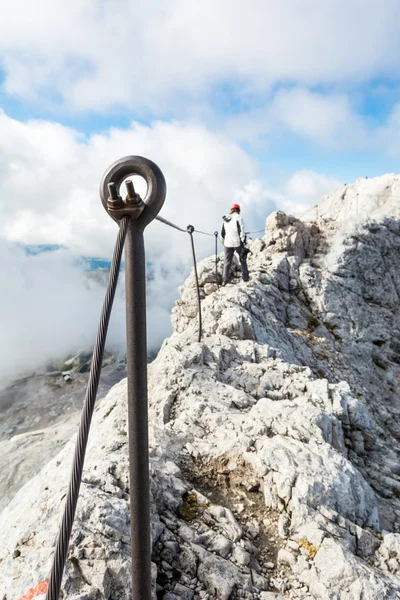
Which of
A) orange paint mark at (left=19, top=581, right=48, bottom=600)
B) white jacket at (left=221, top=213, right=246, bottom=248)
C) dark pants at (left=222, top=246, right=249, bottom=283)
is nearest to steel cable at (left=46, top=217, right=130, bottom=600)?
orange paint mark at (left=19, top=581, right=48, bottom=600)

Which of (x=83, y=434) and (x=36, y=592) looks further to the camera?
(x=36, y=592)

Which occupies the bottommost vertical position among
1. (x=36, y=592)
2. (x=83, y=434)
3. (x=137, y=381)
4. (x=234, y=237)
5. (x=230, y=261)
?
(x=36, y=592)

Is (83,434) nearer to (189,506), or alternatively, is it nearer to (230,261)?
(189,506)

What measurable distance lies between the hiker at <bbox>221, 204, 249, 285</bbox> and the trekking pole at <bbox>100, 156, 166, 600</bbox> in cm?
1742

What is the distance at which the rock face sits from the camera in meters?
5.32

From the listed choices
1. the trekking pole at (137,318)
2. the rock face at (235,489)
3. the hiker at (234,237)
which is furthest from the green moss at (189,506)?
the hiker at (234,237)

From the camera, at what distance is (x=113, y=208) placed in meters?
3.18

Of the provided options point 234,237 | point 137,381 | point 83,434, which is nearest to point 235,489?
point 137,381

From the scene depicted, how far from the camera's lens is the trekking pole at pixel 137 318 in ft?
10.6

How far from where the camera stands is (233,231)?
2070cm

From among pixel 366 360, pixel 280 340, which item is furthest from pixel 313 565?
pixel 366 360

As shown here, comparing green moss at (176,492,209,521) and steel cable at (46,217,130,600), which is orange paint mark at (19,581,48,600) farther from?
steel cable at (46,217,130,600)

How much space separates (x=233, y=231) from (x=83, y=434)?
18.9m

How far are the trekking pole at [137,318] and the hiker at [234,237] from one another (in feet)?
57.1
